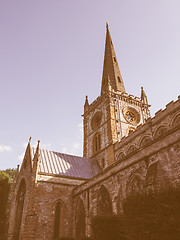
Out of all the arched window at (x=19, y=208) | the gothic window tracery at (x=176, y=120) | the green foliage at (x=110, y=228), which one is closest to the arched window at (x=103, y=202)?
the green foliage at (x=110, y=228)

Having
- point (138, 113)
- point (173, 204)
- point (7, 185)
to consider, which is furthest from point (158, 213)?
point (7, 185)

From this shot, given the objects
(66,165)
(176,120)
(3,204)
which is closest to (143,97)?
(176,120)

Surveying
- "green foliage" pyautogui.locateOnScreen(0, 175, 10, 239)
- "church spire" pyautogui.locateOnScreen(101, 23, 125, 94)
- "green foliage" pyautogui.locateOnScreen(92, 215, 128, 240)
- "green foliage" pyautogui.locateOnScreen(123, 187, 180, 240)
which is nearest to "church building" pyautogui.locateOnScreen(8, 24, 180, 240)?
"church spire" pyautogui.locateOnScreen(101, 23, 125, 94)

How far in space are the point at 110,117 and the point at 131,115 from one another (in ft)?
17.3

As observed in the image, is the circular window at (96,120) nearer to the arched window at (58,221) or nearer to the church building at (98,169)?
the church building at (98,169)

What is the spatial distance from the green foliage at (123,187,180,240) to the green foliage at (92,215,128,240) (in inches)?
42.7

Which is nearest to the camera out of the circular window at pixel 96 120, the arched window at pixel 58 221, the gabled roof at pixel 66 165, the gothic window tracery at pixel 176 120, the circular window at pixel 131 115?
the gothic window tracery at pixel 176 120

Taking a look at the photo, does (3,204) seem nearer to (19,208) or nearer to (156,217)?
(19,208)

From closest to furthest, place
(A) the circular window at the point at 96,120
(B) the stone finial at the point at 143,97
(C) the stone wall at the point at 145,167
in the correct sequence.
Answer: (C) the stone wall at the point at 145,167, (A) the circular window at the point at 96,120, (B) the stone finial at the point at 143,97

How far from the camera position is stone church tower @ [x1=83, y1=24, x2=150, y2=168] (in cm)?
3392

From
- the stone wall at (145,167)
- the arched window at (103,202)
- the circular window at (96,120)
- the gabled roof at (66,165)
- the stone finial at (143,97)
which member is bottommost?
the arched window at (103,202)

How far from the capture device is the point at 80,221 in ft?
78.1

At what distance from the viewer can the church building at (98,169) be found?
15.6 m

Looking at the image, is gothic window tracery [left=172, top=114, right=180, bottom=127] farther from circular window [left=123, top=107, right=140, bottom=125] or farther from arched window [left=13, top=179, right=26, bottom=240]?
arched window [left=13, top=179, right=26, bottom=240]
